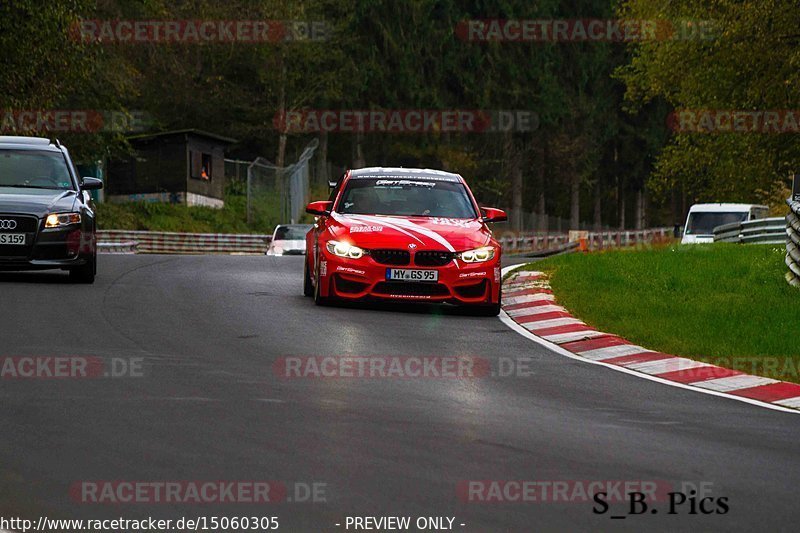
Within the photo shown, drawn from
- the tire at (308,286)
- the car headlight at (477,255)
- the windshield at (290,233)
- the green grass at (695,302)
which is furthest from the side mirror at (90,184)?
the windshield at (290,233)

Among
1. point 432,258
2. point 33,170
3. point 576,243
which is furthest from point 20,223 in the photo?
point 576,243

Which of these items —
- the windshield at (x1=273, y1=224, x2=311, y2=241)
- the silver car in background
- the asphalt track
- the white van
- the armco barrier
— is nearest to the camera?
the asphalt track

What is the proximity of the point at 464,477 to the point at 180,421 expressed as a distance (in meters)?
2.25

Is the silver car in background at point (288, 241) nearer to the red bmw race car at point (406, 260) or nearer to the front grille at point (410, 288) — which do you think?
the red bmw race car at point (406, 260)

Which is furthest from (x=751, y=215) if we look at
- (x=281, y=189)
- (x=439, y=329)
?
(x=439, y=329)

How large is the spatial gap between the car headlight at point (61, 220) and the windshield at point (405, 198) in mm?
3467

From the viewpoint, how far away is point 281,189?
5328 centimetres

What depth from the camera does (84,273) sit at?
1862cm

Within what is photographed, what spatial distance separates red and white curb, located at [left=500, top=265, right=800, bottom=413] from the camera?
38.1ft

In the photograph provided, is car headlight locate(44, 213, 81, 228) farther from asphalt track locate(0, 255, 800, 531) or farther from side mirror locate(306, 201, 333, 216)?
asphalt track locate(0, 255, 800, 531)

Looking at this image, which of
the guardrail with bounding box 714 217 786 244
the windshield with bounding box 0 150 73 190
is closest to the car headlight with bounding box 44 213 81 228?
the windshield with bounding box 0 150 73 190

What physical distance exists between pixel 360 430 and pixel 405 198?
30.0 feet

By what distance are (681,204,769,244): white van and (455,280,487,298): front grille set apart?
2486cm

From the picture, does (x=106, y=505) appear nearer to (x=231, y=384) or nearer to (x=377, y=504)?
(x=377, y=504)
